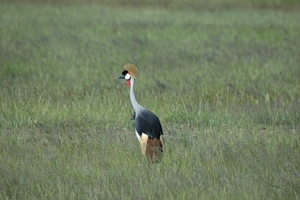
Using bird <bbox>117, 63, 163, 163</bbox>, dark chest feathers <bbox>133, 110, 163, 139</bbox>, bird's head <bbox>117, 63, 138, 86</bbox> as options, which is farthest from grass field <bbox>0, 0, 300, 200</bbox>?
bird's head <bbox>117, 63, 138, 86</bbox>

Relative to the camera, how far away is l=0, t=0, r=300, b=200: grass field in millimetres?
7074

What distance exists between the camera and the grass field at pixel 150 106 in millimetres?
7074

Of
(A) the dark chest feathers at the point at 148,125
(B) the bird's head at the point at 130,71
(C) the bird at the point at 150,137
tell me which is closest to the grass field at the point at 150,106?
(C) the bird at the point at 150,137

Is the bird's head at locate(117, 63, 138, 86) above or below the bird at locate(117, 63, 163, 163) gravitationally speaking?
above

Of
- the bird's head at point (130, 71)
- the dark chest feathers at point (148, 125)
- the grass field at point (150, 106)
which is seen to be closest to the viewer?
the grass field at point (150, 106)

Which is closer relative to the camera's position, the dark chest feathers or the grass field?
the grass field

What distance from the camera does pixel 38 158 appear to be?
7906mm

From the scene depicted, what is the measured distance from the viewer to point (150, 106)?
1079cm

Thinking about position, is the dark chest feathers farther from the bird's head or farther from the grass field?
the bird's head

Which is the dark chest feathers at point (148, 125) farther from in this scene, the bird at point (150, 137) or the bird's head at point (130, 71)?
the bird's head at point (130, 71)

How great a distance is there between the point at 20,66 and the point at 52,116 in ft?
14.7

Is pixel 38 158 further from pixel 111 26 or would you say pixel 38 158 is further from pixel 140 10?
pixel 140 10

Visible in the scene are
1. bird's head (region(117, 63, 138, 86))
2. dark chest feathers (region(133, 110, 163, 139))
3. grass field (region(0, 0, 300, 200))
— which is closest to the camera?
grass field (region(0, 0, 300, 200))

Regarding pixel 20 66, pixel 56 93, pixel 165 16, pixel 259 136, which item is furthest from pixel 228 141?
pixel 165 16
